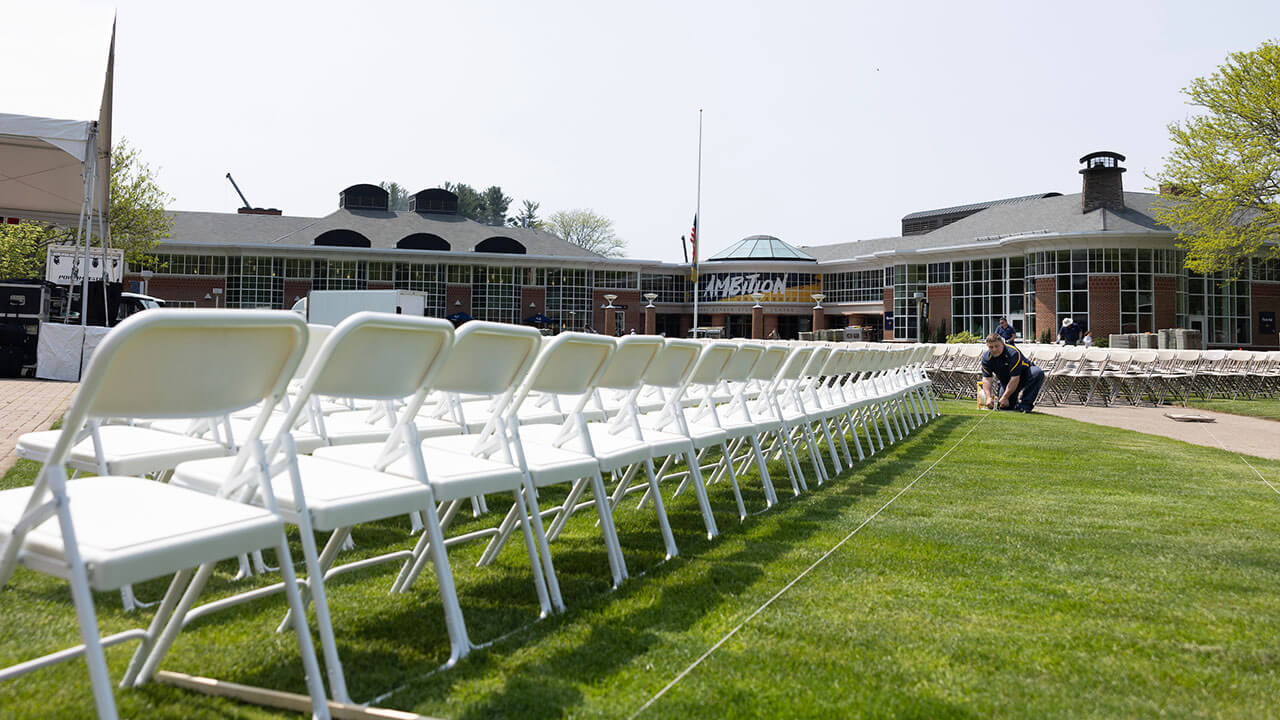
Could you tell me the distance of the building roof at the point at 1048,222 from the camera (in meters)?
37.0

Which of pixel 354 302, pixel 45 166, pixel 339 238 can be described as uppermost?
pixel 339 238

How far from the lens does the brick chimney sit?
39.4m

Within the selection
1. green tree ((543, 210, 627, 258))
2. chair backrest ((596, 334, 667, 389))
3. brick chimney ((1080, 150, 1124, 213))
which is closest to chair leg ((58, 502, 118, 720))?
chair backrest ((596, 334, 667, 389))

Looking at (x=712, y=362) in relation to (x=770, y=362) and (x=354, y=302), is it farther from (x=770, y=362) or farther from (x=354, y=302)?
(x=354, y=302)

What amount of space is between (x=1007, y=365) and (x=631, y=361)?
11.4 m

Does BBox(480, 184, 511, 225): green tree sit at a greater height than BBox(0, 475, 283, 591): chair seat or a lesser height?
greater

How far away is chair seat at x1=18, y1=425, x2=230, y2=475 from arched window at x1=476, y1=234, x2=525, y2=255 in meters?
47.3

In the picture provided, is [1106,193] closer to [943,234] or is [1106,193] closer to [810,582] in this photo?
[943,234]

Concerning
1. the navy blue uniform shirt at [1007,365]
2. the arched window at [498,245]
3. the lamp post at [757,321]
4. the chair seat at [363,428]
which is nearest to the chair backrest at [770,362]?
the chair seat at [363,428]

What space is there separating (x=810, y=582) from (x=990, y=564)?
974 mm

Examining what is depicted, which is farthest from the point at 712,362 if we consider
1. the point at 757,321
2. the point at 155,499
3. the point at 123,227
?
the point at 757,321

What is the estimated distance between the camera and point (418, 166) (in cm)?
7694

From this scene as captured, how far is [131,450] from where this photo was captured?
3.08 meters

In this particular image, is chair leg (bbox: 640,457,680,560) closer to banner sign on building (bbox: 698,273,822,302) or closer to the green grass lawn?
the green grass lawn
